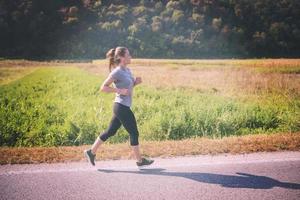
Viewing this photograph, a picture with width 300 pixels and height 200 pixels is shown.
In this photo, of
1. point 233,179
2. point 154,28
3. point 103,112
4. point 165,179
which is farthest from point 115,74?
point 154,28

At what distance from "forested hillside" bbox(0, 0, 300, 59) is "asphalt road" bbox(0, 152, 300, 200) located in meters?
4.64

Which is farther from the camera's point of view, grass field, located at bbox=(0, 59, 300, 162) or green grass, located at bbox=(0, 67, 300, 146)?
grass field, located at bbox=(0, 59, 300, 162)

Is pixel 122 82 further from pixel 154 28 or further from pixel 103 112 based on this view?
pixel 154 28

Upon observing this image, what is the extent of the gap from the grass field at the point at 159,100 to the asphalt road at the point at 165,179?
268 centimetres

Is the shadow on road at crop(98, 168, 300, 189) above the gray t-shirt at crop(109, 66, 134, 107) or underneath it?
underneath

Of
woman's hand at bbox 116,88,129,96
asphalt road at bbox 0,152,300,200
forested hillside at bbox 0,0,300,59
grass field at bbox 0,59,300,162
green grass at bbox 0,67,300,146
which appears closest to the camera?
asphalt road at bbox 0,152,300,200

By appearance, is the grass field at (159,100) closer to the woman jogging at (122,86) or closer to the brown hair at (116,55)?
the woman jogging at (122,86)

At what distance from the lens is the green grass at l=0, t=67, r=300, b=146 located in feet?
28.3

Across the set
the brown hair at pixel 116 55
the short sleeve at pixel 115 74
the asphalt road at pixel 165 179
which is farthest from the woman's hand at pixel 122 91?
the asphalt road at pixel 165 179

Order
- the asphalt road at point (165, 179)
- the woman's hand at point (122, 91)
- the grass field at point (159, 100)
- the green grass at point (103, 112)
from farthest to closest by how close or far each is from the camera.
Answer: the grass field at point (159, 100), the green grass at point (103, 112), the woman's hand at point (122, 91), the asphalt road at point (165, 179)

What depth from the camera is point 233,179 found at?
4922mm

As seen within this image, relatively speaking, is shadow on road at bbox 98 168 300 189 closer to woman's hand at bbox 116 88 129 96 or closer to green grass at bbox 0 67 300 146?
woman's hand at bbox 116 88 129 96

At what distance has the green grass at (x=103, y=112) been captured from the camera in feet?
28.3

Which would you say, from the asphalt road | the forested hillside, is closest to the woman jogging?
the asphalt road
